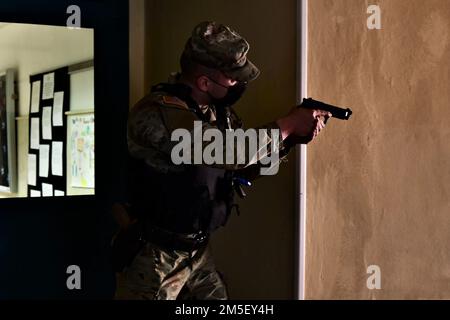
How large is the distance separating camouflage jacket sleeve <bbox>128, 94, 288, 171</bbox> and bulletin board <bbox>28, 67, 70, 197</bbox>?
22.1 inches

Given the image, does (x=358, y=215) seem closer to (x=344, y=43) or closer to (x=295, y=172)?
(x=295, y=172)

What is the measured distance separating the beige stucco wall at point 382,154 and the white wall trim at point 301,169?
0.02 m

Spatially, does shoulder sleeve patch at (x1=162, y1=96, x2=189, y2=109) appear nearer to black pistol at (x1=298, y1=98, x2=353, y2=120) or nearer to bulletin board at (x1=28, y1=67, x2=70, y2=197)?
black pistol at (x1=298, y1=98, x2=353, y2=120)

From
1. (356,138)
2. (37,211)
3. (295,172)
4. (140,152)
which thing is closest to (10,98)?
(37,211)

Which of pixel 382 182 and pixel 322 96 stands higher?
pixel 322 96

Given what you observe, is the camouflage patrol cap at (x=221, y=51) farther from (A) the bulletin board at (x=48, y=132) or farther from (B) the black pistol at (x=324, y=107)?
(A) the bulletin board at (x=48, y=132)

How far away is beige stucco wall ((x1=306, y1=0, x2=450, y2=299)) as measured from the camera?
55.2 inches

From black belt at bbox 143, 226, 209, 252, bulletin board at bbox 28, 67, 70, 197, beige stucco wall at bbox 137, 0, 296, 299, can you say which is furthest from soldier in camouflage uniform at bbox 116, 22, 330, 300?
bulletin board at bbox 28, 67, 70, 197

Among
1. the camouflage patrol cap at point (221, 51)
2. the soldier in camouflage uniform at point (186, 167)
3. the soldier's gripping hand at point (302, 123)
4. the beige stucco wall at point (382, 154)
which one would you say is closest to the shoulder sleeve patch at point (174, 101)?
the soldier in camouflage uniform at point (186, 167)

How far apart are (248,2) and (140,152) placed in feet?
1.73

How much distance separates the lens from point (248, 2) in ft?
4.90
